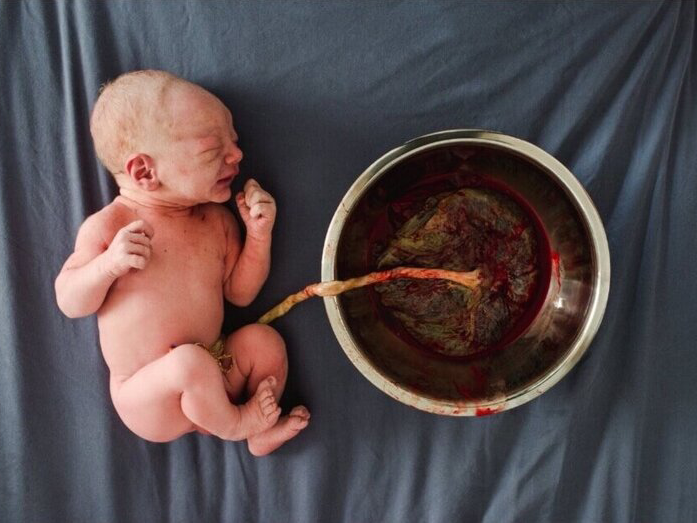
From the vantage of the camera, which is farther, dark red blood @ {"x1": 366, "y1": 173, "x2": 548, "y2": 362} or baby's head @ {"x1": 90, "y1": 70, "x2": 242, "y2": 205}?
dark red blood @ {"x1": 366, "y1": 173, "x2": 548, "y2": 362}

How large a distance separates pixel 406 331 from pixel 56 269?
1.92ft

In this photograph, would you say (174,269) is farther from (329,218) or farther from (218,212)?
(329,218)

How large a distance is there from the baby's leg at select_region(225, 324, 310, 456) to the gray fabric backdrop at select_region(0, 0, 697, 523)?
0.15ft

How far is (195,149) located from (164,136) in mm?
44

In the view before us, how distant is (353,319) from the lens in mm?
864

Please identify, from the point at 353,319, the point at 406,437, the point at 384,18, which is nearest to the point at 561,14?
the point at 384,18

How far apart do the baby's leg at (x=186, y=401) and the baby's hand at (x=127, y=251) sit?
0.13 metres

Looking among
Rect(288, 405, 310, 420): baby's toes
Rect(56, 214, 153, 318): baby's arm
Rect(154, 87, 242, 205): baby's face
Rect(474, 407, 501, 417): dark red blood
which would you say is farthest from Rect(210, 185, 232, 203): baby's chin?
Rect(474, 407, 501, 417): dark red blood

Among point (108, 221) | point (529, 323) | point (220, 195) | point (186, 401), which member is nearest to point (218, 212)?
point (220, 195)

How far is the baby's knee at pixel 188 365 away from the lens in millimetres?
771

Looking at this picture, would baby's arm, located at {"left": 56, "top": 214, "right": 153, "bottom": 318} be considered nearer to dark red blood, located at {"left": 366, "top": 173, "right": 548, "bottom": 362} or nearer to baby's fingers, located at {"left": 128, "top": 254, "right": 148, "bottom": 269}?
baby's fingers, located at {"left": 128, "top": 254, "right": 148, "bottom": 269}

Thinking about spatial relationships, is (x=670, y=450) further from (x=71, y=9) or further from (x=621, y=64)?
(x=71, y=9)

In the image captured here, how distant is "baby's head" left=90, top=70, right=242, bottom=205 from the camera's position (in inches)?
30.0

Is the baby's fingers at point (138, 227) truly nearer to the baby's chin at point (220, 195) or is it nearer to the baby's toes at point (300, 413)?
the baby's chin at point (220, 195)
